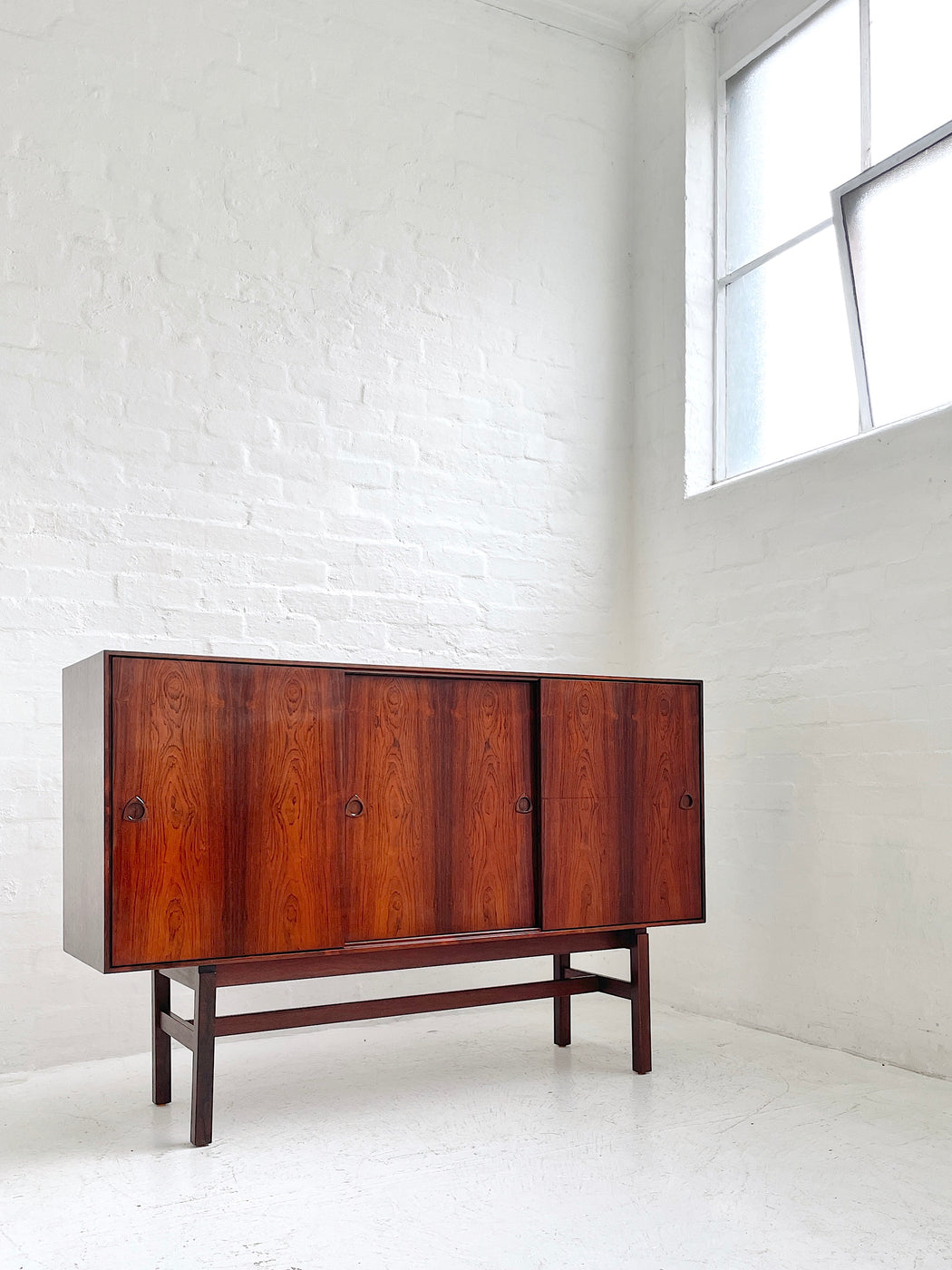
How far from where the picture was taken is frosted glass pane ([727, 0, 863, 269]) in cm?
385

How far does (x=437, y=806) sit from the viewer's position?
3025mm

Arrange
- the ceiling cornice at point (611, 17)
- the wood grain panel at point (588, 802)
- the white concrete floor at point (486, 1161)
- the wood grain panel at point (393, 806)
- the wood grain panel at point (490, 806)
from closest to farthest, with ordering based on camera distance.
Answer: the white concrete floor at point (486, 1161) < the wood grain panel at point (393, 806) < the wood grain panel at point (490, 806) < the wood grain panel at point (588, 802) < the ceiling cornice at point (611, 17)

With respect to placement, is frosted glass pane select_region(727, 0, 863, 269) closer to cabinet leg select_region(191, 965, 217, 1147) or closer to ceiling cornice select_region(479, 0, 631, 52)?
ceiling cornice select_region(479, 0, 631, 52)

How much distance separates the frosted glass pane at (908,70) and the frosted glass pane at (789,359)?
1.26ft

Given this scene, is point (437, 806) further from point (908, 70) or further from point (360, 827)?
point (908, 70)

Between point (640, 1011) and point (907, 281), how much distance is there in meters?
2.39

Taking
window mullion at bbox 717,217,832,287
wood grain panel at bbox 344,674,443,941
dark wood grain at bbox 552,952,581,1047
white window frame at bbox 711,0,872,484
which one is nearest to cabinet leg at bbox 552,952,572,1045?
dark wood grain at bbox 552,952,581,1047

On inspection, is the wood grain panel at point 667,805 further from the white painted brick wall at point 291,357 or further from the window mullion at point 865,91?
the window mullion at point 865,91

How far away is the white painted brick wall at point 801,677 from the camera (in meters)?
3.26

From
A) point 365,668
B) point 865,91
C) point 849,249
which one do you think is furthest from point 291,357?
point 865,91

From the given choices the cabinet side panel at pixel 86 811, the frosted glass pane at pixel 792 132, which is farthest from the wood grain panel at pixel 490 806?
the frosted glass pane at pixel 792 132

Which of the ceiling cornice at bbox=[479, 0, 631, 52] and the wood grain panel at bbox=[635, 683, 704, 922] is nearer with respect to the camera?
the wood grain panel at bbox=[635, 683, 704, 922]

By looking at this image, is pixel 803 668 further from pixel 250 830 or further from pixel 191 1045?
pixel 191 1045

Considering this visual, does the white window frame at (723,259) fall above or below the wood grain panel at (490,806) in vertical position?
above
